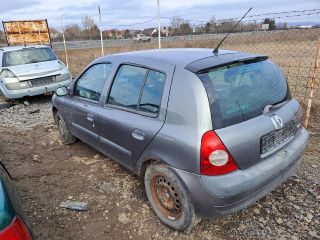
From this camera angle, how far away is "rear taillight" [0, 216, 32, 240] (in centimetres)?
163

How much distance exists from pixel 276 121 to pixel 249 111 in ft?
1.04

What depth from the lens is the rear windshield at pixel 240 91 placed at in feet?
8.31

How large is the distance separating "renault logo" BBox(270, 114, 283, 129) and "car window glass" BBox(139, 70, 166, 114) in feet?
3.52

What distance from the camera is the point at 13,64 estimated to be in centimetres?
866

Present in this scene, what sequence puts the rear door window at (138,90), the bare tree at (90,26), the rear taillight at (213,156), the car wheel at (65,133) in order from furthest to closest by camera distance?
the bare tree at (90,26) → the car wheel at (65,133) → the rear door window at (138,90) → the rear taillight at (213,156)

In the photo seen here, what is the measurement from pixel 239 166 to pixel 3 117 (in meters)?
6.92

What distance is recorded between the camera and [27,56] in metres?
9.07

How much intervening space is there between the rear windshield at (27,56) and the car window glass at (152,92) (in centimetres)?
699

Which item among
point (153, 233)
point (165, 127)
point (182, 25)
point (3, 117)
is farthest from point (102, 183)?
point (182, 25)

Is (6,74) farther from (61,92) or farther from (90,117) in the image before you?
(90,117)

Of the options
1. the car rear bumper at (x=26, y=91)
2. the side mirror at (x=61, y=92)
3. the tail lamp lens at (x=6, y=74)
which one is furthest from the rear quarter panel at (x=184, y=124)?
the tail lamp lens at (x=6, y=74)

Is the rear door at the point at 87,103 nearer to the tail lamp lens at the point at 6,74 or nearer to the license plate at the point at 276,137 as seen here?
the license plate at the point at 276,137

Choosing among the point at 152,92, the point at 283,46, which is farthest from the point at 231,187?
the point at 283,46

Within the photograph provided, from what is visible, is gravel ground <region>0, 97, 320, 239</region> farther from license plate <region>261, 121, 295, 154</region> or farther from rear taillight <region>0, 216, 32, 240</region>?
rear taillight <region>0, 216, 32, 240</region>
